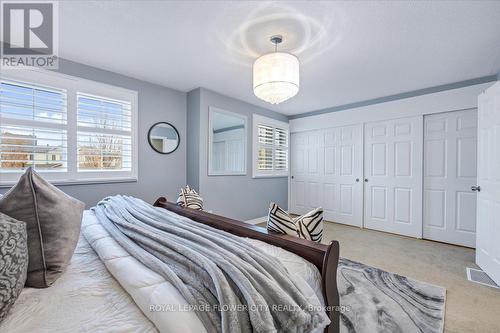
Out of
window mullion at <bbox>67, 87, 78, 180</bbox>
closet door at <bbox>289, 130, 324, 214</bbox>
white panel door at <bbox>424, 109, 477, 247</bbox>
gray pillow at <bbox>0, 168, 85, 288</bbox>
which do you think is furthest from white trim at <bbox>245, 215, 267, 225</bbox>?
gray pillow at <bbox>0, 168, 85, 288</bbox>

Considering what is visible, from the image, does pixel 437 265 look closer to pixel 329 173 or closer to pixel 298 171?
pixel 329 173

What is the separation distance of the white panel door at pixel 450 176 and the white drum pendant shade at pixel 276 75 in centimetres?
281

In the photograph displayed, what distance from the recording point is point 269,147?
184 inches

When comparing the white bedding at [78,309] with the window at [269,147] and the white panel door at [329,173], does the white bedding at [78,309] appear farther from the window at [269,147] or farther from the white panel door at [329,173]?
the white panel door at [329,173]

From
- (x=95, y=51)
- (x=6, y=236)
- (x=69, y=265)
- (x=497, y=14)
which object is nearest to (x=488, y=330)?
(x=497, y=14)

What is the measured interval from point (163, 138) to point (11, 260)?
2.78 m

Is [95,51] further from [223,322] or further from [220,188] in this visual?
[223,322]

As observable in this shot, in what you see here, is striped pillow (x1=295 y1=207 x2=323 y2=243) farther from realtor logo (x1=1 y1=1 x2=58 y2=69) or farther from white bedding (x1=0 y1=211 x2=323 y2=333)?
realtor logo (x1=1 y1=1 x2=58 y2=69)

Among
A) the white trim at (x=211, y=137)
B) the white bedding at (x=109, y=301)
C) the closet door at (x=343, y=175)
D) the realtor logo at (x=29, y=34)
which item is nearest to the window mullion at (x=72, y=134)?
the realtor logo at (x=29, y=34)

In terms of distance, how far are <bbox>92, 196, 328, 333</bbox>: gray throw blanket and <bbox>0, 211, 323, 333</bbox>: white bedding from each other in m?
0.05

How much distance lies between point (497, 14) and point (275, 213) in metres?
2.39

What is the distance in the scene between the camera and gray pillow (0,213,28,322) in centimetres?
69

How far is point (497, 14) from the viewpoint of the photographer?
1758 millimetres

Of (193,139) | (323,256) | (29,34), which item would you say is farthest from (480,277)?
(29,34)
